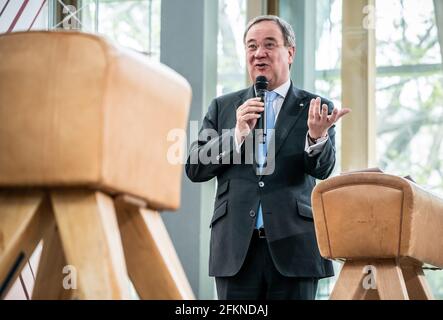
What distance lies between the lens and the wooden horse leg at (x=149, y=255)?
1808 mm

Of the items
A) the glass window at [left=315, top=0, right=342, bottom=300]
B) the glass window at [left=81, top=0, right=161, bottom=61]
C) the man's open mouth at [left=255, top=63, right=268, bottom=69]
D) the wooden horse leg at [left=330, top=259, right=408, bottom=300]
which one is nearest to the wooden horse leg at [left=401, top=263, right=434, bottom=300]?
the wooden horse leg at [left=330, top=259, right=408, bottom=300]

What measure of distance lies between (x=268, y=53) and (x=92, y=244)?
1622mm

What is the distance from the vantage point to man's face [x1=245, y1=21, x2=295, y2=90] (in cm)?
313

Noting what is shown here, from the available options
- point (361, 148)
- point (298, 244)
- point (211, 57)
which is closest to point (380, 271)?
point (298, 244)

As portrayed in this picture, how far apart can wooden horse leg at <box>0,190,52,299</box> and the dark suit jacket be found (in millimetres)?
1251

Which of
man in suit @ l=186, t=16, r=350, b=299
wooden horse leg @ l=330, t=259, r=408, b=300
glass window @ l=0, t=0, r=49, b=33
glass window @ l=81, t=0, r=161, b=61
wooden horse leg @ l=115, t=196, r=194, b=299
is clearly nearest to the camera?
wooden horse leg @ l=115, t=196, r=194, b=299

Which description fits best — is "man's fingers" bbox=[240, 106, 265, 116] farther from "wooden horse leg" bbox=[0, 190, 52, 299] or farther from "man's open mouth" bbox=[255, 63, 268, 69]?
"wooden horse leg" bbox=[0, 190, 52, 299]

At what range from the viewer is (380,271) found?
2266 millimetres

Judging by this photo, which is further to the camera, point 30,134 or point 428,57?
point 428,57

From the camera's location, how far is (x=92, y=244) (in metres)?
1.66

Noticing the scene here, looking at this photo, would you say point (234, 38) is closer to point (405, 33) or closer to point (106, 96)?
point (405, 33)

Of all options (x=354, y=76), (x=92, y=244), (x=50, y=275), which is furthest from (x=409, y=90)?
(x=92, y=244)

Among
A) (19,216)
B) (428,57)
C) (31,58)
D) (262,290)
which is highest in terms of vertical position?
(428,57)
